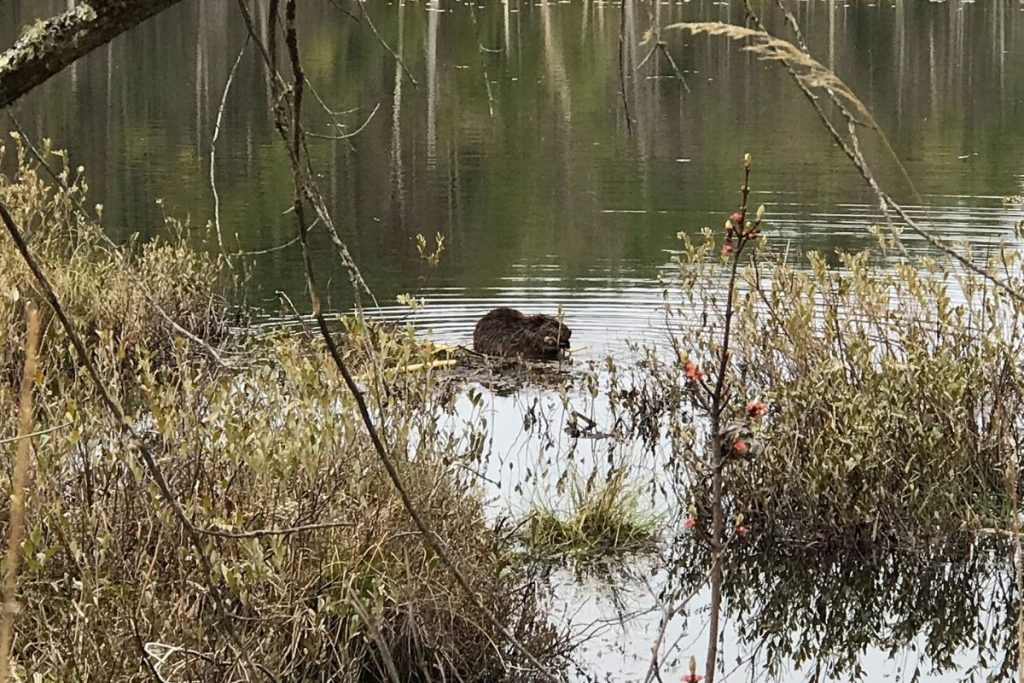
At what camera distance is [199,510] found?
409 centimetres

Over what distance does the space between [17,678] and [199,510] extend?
0.76m

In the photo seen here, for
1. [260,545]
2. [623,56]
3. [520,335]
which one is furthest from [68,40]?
[520,335]

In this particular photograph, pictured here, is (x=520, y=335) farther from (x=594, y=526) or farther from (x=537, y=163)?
(x=537, y=163)

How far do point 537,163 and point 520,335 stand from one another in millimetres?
11383

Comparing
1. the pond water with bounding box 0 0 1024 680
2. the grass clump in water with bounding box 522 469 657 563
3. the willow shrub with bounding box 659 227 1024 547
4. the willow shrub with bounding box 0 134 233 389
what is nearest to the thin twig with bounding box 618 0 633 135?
the pond water with bounding box 0 0 1024 680

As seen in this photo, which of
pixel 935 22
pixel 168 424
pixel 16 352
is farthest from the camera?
pixel 935 22

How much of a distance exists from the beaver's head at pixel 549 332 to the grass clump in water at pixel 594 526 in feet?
10.2

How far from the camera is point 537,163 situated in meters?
21.2

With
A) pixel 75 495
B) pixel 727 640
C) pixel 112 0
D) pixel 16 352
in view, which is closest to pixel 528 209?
pixel 16 352

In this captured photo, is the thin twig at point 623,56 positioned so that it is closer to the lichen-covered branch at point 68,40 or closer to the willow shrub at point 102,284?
the lichen-covered branch at point 68,40

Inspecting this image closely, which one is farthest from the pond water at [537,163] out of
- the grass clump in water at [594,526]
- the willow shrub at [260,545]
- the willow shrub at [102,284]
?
the willow shrub at [260,545]

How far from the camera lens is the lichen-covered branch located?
1.69 m

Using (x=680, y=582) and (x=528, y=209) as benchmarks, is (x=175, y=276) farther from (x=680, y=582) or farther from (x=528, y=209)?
(x=528, y=209)

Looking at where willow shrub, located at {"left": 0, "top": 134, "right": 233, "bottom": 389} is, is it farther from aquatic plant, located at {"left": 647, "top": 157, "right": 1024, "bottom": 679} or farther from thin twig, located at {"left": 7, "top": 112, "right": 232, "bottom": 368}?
thin twig, located at {"left": 7, "top": 112, "right": 232, "bottom": 368}
